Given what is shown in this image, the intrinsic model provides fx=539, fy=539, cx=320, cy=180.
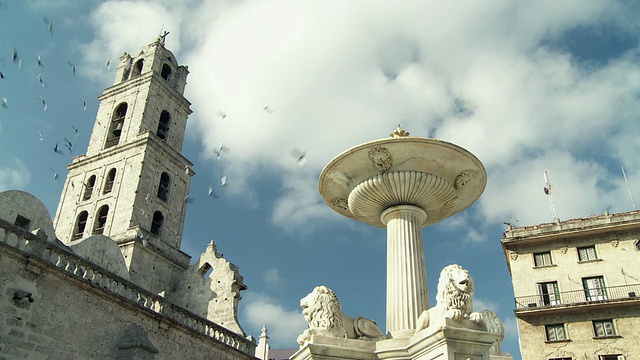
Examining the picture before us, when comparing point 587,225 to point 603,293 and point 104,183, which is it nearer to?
point 603,293

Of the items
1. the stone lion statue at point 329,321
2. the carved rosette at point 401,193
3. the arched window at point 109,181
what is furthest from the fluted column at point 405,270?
the arched window at point 109,181

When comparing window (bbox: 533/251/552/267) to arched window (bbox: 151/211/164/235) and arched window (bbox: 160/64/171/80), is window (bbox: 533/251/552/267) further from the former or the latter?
arched window (bbox: 160/64/171/80)

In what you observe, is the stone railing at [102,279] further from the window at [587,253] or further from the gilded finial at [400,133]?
the window at [587,253]

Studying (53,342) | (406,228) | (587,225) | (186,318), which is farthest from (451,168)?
(587,225)

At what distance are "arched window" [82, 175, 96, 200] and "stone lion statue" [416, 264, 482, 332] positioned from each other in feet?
88.0

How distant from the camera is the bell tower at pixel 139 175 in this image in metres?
26.4

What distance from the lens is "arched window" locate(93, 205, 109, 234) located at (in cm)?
2766

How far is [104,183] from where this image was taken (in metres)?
29.0

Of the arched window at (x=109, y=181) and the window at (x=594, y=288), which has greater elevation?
the arched window at (x=109, y=181)

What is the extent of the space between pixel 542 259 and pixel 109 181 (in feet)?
75.2

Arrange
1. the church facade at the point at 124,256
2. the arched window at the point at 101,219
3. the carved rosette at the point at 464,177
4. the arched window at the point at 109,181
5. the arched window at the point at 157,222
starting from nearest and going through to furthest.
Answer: the carved rosette at the point at 464,177, the church facade at the point at 124,256, the arched window at the point at 101,219, the arched window at the point at 157,222, the arched window at the point at 109,181

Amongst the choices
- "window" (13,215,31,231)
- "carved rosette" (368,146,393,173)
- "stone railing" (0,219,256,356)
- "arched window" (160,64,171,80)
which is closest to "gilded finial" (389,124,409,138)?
"carved rosette" (368,146,393,173)

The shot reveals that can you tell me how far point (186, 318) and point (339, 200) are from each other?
12.0 metres

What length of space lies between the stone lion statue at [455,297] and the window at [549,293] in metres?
21.4
